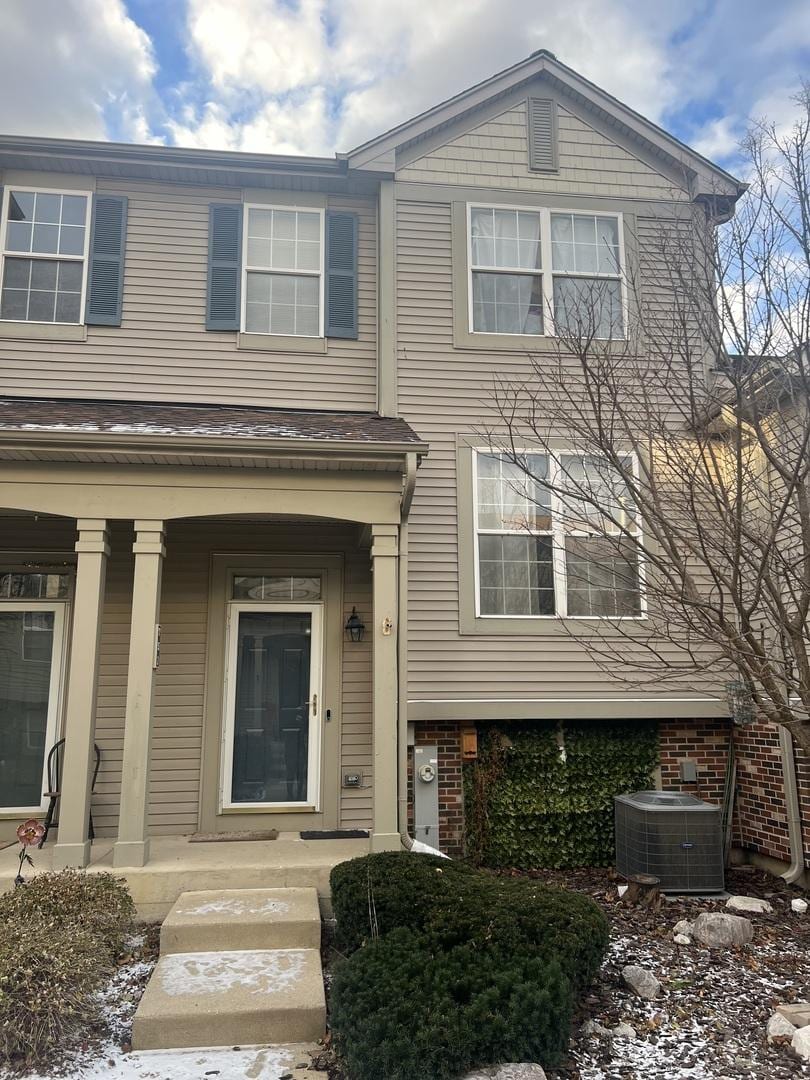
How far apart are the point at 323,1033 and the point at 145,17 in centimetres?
1219

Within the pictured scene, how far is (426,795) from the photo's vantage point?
6.64 metres

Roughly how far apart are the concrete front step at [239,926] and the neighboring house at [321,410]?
1.41 m

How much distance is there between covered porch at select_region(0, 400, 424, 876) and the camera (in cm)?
538

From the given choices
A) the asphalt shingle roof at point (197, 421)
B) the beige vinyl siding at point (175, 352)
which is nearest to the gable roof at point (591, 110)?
the beige vinyl siding at point (175, 352)

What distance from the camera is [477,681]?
674cm

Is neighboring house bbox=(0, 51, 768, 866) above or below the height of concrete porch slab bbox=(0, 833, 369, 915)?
above

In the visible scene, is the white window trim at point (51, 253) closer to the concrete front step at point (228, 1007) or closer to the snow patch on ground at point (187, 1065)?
the concrete front step at point (228, 1007)

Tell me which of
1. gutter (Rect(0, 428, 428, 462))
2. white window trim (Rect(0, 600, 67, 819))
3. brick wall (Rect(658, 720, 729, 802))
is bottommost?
brick wall (Rect(658, 720, 729, 802))

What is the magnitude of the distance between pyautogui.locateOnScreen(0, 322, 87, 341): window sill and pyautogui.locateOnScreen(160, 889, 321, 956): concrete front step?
4988 millimetres

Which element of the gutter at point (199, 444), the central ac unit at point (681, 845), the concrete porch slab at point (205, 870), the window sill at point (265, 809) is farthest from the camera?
the window sill at point (265, 809)

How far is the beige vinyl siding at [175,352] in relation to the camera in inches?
278

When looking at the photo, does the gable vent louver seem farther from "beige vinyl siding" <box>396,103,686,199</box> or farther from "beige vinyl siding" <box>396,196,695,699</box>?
"beige vinyl siding" <box>396,196,695,699</box>

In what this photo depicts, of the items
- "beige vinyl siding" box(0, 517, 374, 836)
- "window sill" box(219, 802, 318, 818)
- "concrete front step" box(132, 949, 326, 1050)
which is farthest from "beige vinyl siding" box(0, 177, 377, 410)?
"concrete front step" box(132, 949, 326, 1050)

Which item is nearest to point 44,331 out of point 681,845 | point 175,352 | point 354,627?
point 175,352
